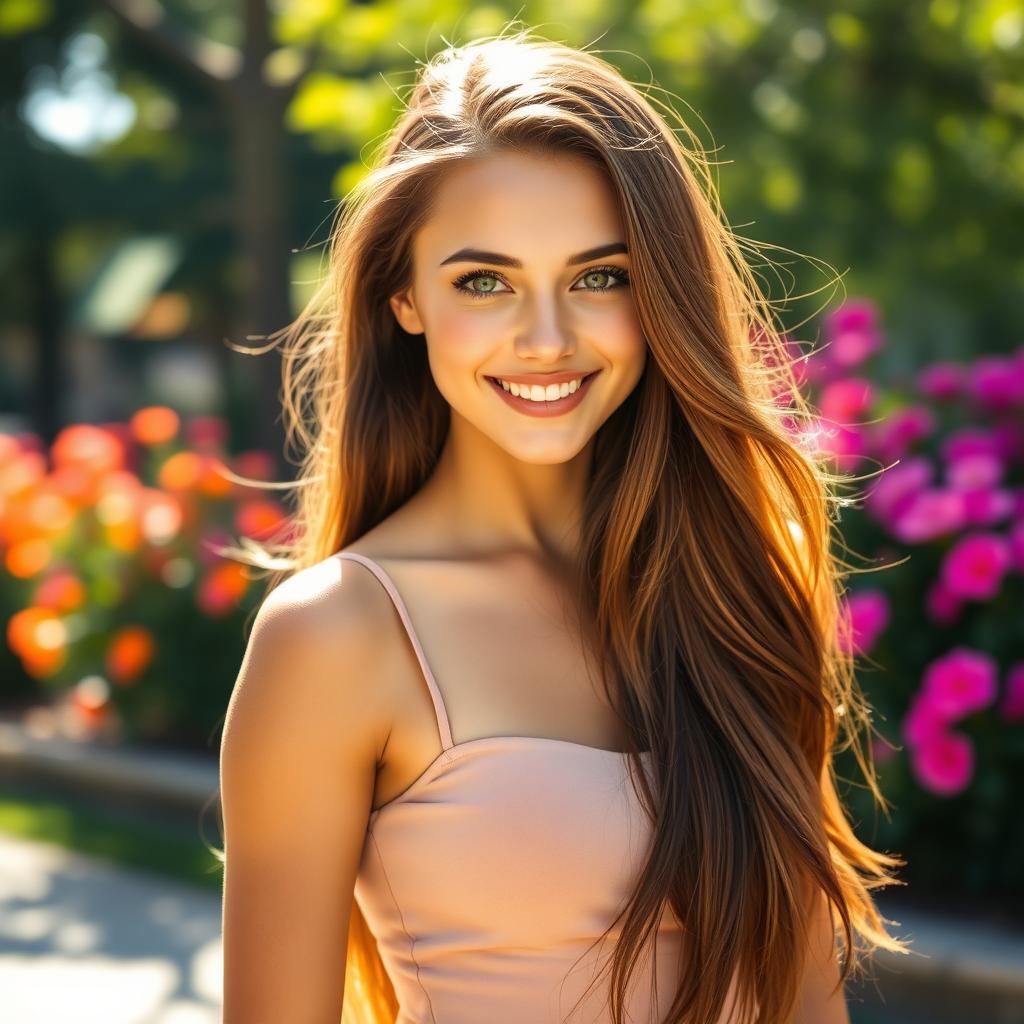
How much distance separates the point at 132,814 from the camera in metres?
6.33

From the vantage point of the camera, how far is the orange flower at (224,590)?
241 inches

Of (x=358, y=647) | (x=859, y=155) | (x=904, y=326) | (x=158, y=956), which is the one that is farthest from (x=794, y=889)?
(x=904, y=326)

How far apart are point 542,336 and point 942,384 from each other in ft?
9.32

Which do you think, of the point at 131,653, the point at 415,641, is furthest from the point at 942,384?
the point at 131,653

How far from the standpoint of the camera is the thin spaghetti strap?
1928mm

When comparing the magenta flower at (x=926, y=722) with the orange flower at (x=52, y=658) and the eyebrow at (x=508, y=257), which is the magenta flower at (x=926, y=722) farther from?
the orange flower at (x=52, y=658)

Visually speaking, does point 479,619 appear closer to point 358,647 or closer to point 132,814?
point 358,647

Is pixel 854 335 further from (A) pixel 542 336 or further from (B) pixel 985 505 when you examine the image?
(A) pixel 542 336

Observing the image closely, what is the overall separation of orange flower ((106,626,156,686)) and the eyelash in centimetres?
489

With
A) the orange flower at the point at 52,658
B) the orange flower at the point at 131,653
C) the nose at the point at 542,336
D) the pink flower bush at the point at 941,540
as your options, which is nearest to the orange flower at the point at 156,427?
the orange flower at the point at 131,653

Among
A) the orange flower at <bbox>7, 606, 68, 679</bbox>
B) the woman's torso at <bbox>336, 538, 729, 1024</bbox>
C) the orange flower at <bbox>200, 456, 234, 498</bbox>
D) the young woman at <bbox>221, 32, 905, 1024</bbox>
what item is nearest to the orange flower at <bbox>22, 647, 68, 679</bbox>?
the orange flower at <bbox>7, 606, 68, 679</bbox>

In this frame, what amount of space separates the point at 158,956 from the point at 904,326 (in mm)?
8896

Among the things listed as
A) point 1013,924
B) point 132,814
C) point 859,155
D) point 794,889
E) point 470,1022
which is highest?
point 859,155

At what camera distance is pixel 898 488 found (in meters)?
4.22
